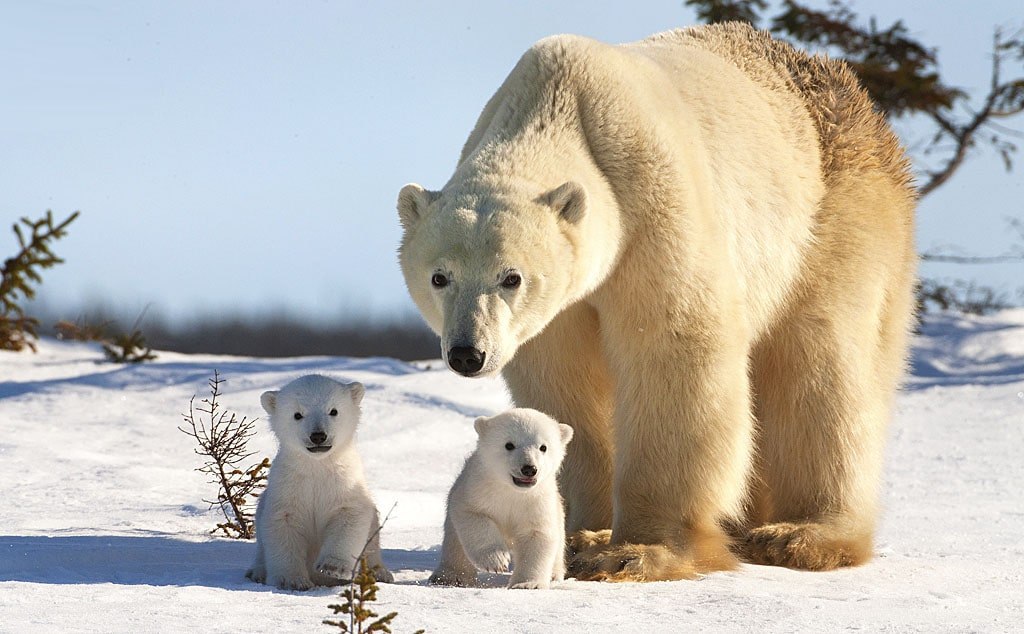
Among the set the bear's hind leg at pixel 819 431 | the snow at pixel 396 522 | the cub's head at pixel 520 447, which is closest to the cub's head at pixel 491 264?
the cub's head at pixel 520 447

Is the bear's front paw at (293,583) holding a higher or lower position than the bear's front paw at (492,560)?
lower

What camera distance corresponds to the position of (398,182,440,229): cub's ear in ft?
14.6

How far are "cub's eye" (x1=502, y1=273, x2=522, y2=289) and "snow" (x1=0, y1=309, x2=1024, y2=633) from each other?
98 centimetres

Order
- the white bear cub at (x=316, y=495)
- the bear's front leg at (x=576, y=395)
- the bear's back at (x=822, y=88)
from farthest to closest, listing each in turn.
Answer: the bear's back at (x=822, y=88) < the bear's front leg at (x=576, y=395) < the white bear cub at (x=316, y=495)

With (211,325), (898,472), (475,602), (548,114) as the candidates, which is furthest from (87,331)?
(211,325)

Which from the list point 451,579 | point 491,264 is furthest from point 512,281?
point 451,579

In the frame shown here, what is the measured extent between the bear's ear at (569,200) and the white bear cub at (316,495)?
0.91 metres

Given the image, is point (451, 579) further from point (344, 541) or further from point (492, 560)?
point (344, 541)

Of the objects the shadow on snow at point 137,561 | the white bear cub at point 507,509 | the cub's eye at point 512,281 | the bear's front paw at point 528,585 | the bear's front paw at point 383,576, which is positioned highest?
the cub's eye at point 512,281

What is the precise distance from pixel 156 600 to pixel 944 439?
768 centimetres

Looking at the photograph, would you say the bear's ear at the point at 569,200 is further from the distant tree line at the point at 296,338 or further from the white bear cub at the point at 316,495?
the distant tree line at the point at 296,338

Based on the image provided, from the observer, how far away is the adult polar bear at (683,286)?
434 cm

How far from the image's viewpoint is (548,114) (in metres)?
4.79

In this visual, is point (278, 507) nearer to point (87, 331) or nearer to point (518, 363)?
point (518, 363)
